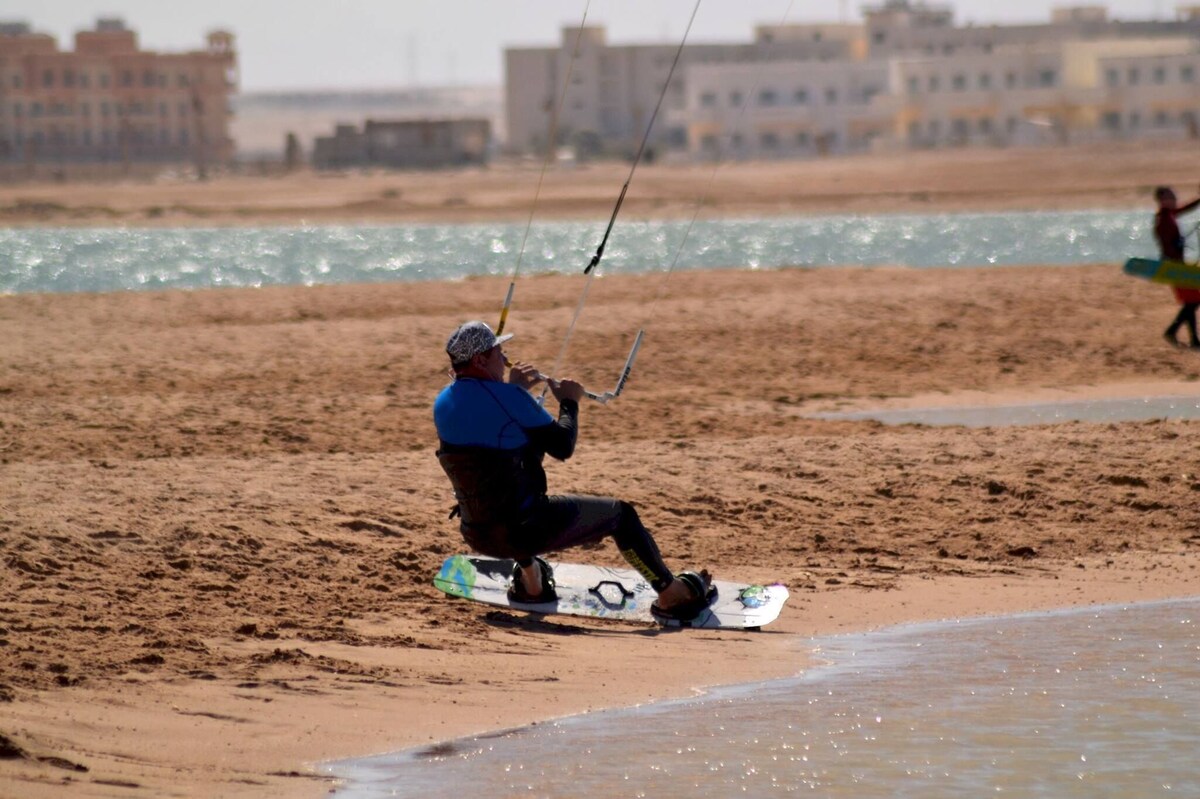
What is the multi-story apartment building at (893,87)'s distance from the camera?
9669cm

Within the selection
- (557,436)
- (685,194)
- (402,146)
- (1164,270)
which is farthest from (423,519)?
(402,146)

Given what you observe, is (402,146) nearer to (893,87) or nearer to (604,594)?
(893,87)

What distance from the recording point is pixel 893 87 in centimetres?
10669

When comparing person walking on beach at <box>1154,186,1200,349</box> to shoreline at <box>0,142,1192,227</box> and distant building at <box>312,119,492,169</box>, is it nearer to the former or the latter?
shoreline at <box>0,142,1192,227</box>

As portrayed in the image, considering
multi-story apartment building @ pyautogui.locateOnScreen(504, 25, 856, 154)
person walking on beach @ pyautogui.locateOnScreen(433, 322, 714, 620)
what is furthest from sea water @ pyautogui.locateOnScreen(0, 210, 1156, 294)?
multi-story apartment building @ pyautogui.locateOnScreen(504, 25, 856, 154)

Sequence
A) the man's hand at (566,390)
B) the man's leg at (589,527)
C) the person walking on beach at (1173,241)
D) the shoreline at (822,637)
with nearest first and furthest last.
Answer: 1. the shoreline at (822,637)
2. the man's hand at (566,390)
3. the man's leg at (589,527)
4. the person walking on beach at (1173,241)

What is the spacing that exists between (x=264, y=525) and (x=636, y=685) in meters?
3.00

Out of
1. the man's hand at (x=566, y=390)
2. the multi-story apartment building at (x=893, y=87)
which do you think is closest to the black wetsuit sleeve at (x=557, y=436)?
the man's hand at (x=566, y=390)

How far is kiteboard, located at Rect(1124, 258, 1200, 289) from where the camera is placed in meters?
17.8

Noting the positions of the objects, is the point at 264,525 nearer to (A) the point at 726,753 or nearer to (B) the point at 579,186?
(A) the point at 726,753

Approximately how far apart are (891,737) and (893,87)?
336ft

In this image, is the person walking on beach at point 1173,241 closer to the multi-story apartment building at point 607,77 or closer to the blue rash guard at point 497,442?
the blue rash guard at point 497,442

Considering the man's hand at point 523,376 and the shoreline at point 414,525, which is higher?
the man's hand at point 523,376

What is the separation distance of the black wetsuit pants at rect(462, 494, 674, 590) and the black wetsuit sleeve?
0.33 meters
